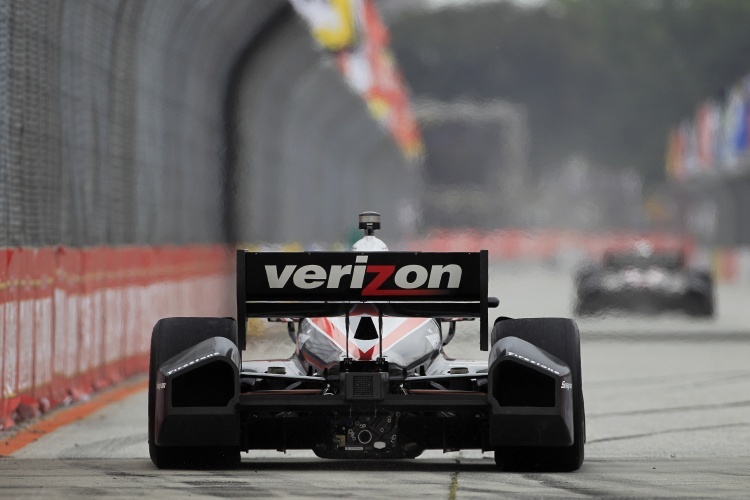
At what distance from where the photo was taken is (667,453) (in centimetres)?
1184

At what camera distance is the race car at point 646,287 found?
28828 mm

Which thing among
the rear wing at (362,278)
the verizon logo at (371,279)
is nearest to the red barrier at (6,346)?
the rear wing at (362,278)

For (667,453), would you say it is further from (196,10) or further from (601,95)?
(601,95)

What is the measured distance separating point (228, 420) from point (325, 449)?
0.51 metres

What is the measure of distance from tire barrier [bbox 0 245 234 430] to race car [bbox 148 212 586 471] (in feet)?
10.4

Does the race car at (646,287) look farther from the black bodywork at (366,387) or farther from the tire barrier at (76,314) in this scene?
the black bodywork at (366,387)

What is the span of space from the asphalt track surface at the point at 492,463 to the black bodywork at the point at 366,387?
16cm

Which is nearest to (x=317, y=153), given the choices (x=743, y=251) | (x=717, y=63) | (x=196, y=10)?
(x=743, y=251)

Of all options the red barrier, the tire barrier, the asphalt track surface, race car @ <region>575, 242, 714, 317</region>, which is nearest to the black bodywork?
the asphalt track surface

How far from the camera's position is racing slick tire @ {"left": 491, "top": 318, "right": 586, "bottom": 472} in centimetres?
1014

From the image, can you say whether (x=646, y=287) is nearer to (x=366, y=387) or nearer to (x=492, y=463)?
(x=492, y=463)

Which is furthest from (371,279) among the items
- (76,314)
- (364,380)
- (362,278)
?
(76,314)

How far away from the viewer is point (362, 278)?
10.3 m

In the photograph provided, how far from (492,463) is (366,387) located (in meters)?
1.41
